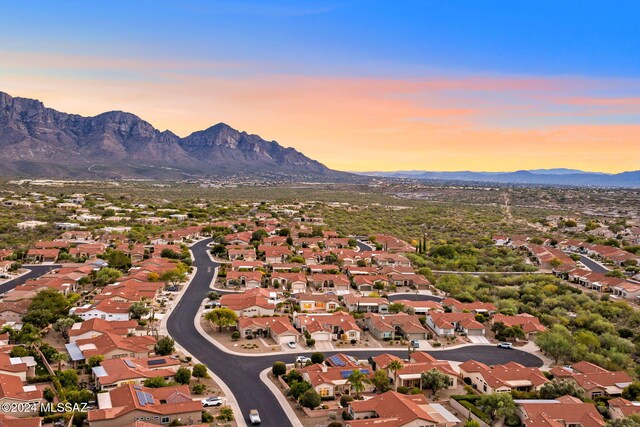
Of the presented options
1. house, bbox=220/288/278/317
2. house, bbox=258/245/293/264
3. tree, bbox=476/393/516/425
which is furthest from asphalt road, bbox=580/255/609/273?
tree, bbox=476/393/516/425

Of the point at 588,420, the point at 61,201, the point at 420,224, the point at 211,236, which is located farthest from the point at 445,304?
the point at 61,201

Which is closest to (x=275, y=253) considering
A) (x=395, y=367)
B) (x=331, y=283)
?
(x=331, y=283)

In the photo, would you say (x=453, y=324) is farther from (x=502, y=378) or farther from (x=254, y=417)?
(x=254, y=417)

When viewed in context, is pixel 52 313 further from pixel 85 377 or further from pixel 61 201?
pixel 61 201

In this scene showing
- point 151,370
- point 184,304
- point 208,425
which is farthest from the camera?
point 184,304

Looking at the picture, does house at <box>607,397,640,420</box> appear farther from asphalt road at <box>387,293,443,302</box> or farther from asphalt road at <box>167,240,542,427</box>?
asphalt road at <box>387,293,443,302</box>

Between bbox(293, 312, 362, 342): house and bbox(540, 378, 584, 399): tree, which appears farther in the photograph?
bbox(293, 312, 362, 342): house

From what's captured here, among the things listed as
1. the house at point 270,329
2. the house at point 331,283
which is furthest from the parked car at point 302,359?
the house at point 331,283
